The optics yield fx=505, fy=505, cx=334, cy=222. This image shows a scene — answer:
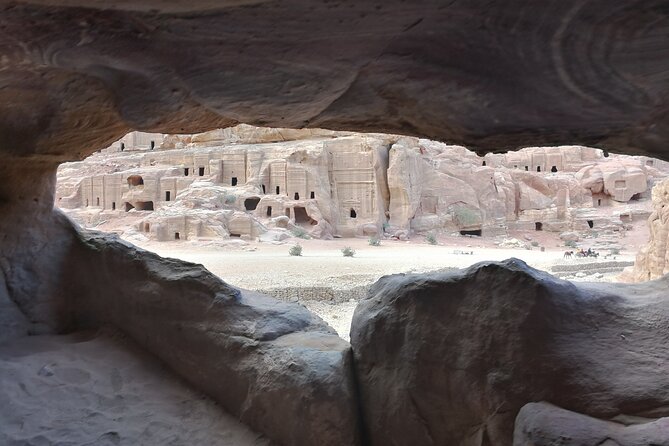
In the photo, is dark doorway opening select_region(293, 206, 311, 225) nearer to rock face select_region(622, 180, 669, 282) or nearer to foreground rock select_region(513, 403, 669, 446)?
rock face select_region(622, 180, 669, 282)

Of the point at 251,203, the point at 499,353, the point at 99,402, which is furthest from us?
the point at 251,203

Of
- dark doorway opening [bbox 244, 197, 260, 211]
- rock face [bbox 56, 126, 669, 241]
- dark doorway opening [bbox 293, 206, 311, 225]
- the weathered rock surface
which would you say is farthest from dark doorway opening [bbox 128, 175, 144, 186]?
the weathered rock surface

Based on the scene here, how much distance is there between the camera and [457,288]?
2715 mm

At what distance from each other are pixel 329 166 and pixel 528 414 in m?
25.0

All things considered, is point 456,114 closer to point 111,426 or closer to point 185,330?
point 185,330

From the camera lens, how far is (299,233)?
74.3 feet

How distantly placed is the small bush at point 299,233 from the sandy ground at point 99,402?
18.8 metres

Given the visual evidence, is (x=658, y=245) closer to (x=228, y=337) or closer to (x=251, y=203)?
(x=228, y=337)

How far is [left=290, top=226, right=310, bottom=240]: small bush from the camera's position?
22623 millimetres

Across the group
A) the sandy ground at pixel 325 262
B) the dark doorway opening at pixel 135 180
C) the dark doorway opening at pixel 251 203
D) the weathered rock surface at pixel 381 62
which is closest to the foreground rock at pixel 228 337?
the weathered rock surface at pixel 381 62

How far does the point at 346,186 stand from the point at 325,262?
11557 millimetres

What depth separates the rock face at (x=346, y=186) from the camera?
25438 mm

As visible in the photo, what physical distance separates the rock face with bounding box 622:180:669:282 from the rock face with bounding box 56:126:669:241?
16169 mm

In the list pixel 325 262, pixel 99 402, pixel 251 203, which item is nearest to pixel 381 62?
pixel 99 402
